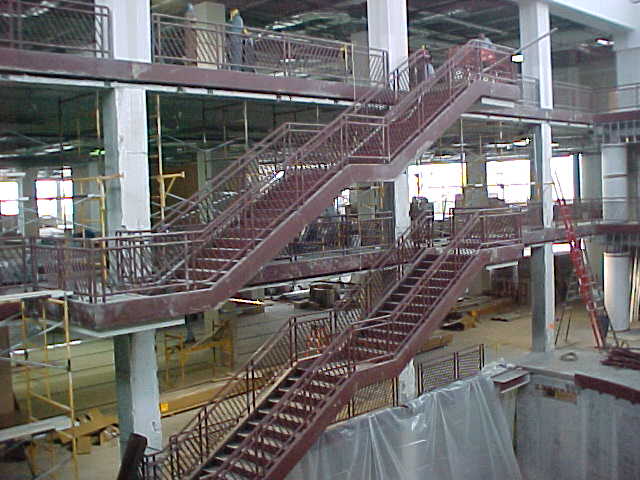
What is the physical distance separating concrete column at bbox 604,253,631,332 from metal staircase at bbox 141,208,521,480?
10.2 meters

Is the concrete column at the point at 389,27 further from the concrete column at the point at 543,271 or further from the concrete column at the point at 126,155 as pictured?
the concrete column at the point at 126,155

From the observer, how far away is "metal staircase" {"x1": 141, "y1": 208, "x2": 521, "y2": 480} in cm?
1264

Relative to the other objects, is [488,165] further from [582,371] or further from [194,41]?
[194,41]

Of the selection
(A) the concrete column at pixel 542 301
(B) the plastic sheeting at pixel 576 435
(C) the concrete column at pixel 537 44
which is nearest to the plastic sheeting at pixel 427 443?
(B) the plastic sheeting at pixel 576 435

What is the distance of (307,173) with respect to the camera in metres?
14.7

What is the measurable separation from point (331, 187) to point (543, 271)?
11.7m

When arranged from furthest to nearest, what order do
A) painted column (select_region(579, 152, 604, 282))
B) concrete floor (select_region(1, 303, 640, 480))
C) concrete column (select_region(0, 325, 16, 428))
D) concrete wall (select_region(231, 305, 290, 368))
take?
1. painted column (select_region(579, 152, 604, 282))
2. concrete wall (select_region(231, 305, 290, 368))
3. concrete column (select_region(0, 325, 16, 428))
4. concrete floor (select_region(1, 303, 640, 480))

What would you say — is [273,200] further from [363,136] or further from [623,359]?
[623,359]

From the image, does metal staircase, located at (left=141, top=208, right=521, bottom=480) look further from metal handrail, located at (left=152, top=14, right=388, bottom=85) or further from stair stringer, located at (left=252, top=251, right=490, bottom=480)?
metal handrail, located at (left=152, top=14, right=388, bottom=85)

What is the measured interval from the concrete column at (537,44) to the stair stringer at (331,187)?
5.31m

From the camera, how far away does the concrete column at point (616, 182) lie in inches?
1027

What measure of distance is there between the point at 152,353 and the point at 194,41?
6.87m

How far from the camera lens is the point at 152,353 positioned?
1341 cm

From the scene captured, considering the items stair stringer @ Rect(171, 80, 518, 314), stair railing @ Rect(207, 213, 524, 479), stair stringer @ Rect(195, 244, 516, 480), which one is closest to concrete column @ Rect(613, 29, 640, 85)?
stair stringer @ Rect(171, 80, 518, 314)
